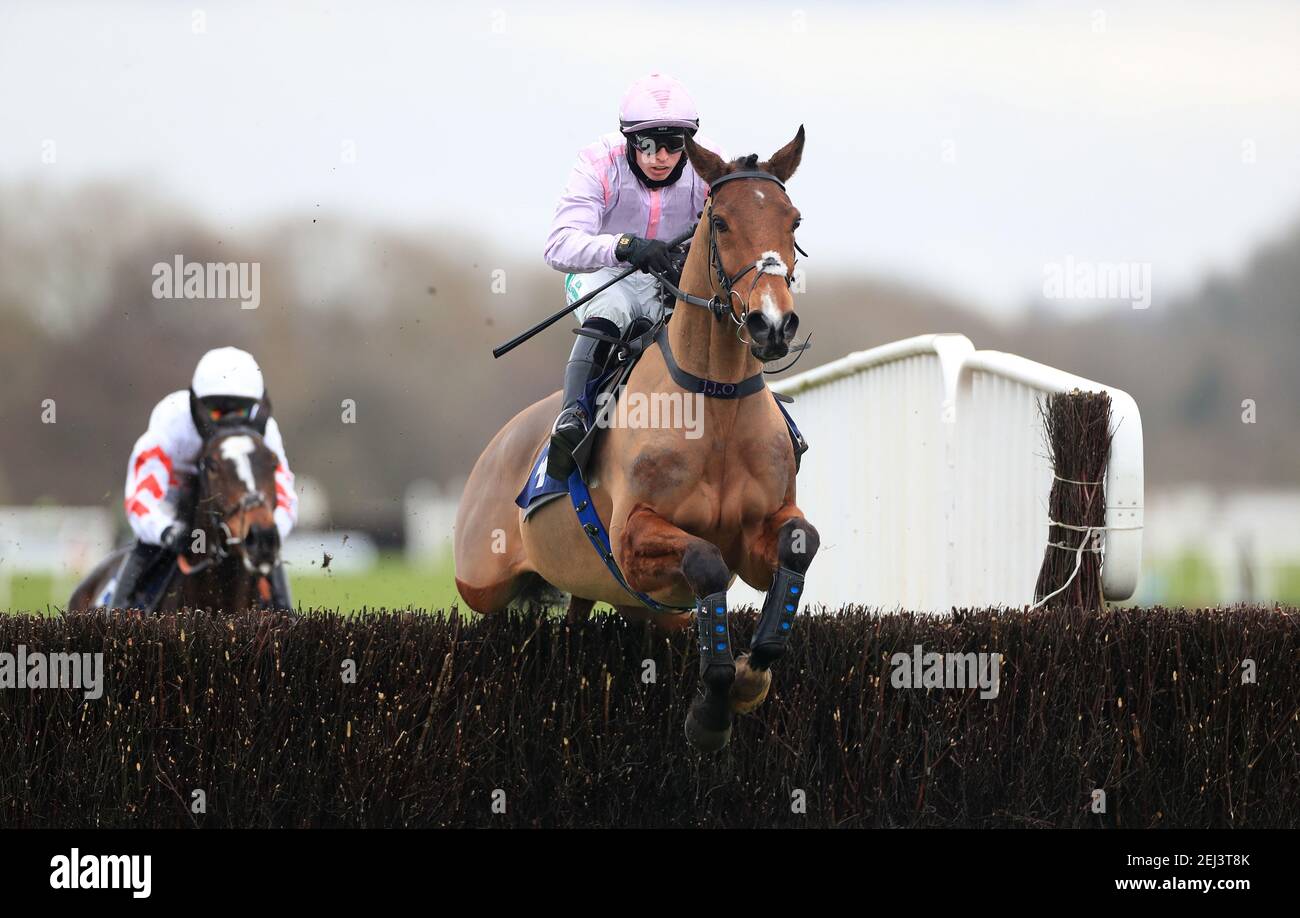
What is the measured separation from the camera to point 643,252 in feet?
20.5

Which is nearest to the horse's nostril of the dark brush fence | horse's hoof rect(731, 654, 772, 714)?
horse's hoof rect(731, 654, 772, 714)

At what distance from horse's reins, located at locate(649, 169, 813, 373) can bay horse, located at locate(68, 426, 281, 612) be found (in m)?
2.87

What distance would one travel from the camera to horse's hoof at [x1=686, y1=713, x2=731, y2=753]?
5.82 metres

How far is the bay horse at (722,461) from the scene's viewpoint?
5.49 m

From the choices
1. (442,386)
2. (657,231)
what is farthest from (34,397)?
(657,231)

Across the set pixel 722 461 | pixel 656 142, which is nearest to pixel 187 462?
pixel 656 142

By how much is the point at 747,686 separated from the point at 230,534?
3.24m

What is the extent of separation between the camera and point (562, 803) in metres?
6.44

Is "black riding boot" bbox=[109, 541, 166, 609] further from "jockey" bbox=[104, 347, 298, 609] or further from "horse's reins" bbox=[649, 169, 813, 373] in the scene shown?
"horse's reins" bbox=[649, 169, 813, 373]

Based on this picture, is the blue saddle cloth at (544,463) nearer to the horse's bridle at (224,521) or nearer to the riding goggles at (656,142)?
the riding goggles at (656,142)

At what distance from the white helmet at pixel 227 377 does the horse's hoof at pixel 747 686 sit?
12.2 feet

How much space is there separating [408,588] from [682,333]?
28218 mm

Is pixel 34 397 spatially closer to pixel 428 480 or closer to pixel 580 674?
pixel 428 480

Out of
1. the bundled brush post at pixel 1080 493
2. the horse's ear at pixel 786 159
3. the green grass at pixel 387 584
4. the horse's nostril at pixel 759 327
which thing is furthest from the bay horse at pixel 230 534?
the green grass at pixel 387 584
